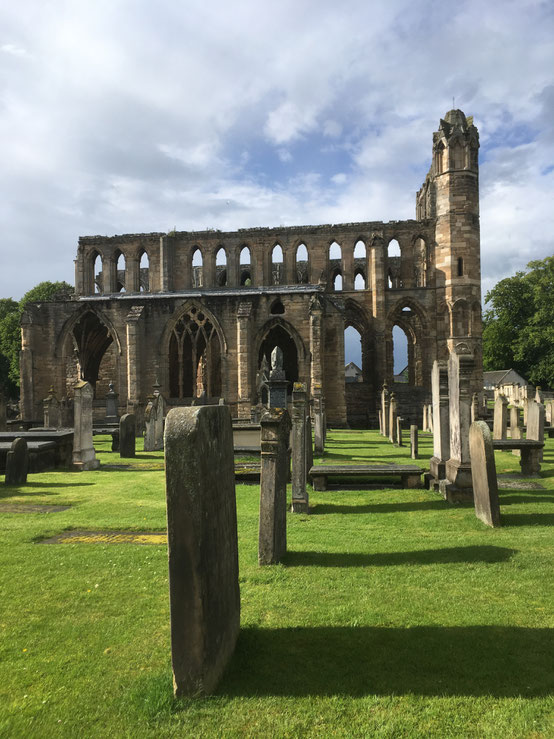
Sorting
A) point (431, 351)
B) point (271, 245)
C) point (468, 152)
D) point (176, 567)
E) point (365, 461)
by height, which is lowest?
point (365, 461)

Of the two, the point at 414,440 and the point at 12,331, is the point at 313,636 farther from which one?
the point at 12,331

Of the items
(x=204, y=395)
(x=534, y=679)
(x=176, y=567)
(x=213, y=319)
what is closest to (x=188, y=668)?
(x=176, y=567)

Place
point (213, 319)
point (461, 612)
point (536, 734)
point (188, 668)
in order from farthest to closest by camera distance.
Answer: point (213, 319)
point (461, 612)
point (188, 668)
point (536, 734)

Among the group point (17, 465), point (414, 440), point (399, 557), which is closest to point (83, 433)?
point (17, 465)

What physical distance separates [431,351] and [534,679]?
1166 inches

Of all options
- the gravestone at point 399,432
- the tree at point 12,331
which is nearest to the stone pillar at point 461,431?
the gravestone at point 399,432

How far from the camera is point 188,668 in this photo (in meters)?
2.79

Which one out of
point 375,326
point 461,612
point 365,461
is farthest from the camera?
point 375,326

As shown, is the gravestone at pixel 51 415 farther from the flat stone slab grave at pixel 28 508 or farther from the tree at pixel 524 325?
the tree at pixel 524 325

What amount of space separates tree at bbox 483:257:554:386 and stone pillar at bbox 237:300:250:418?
26082 mm

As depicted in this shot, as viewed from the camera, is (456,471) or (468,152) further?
(468,152)

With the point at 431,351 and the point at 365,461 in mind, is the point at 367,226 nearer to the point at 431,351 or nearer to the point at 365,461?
the point at 431,351

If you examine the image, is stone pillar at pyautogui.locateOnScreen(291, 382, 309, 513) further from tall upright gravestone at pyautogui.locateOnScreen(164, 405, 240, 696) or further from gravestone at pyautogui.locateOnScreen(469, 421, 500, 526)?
tall upright gravestone at pyautogui.locateOnScreen(164, 405, 240, 696)

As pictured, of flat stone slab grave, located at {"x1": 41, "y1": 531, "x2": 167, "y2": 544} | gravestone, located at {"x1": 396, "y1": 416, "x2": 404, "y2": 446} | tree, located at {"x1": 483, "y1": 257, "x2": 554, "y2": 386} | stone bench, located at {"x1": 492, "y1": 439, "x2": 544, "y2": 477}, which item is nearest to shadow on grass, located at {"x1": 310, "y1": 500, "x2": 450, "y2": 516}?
flat stone slab grave, located at {"x1": 41, "y1": 531, "x2": 167, "y2": 544}
